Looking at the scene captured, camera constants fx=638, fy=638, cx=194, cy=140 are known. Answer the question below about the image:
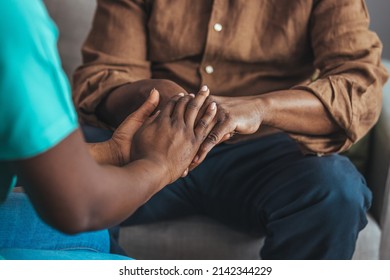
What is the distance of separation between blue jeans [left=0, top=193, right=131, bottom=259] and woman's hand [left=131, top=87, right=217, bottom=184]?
0.16 metres

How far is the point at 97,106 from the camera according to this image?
133cm

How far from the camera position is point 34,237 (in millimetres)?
946

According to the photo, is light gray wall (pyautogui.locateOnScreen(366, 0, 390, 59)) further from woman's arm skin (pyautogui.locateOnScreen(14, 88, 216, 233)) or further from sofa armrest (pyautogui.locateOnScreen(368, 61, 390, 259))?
woman's arm skin (pyautogui.locateOnScreen(14, 88, 216, 233))

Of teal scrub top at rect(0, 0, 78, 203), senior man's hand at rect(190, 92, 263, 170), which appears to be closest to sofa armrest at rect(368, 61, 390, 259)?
senior man's hand at rect(190, 92, 263, 170)

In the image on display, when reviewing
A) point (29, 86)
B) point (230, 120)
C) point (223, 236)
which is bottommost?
point (223, 236)

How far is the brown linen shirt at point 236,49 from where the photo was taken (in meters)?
1.25

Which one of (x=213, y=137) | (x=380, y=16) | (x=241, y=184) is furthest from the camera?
(x=380, y=16)

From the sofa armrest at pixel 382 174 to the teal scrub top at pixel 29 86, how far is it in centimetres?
89

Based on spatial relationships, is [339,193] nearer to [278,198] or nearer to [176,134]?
[278,198]

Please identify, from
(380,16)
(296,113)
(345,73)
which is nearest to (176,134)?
(296,113)

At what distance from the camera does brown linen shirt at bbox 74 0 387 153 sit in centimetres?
125

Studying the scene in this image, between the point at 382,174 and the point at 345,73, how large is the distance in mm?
264

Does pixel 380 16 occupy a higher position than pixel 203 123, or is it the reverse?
pixel 203 123

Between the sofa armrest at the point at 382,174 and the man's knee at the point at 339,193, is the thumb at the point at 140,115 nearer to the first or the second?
the man's knee at the point at 339,193
